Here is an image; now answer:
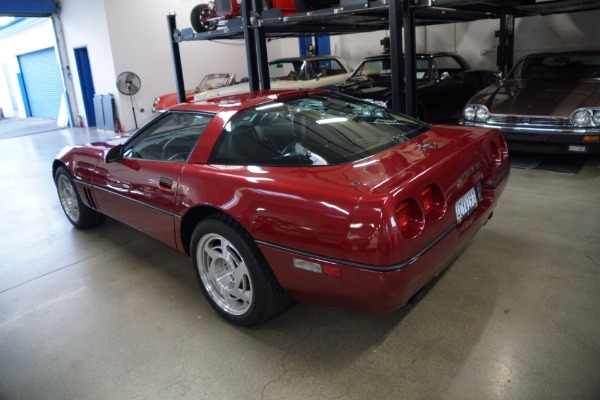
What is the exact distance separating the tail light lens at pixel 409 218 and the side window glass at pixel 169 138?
1.38 meters

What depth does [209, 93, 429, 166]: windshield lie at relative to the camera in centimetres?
236

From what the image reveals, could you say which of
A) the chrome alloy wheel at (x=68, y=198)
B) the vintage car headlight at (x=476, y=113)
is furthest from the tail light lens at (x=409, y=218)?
the vintage car headlight at (x=476, y=113)

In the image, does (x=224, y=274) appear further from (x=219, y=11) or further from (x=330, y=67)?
(x=330, y=67)

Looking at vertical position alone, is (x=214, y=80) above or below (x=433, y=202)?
above

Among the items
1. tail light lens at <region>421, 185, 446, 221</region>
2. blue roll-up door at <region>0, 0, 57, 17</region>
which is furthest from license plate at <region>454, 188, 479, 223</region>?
blue roll-up door at <region>0, 0, 57, 17</region>

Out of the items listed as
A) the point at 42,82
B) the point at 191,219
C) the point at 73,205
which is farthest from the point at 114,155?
the point at 42,82

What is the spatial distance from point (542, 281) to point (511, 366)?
0.93 meters

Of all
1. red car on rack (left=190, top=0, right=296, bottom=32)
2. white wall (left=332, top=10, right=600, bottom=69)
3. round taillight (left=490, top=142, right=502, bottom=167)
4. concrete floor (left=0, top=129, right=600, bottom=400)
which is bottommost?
concrete floor (left=0, top=129, right=600, bottom=400)

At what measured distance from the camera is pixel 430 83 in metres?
7.38

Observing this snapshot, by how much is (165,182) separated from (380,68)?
6.33 meters

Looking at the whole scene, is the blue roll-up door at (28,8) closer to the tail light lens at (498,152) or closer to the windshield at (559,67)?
the windshield at (559,67)

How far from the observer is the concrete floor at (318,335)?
2.04m

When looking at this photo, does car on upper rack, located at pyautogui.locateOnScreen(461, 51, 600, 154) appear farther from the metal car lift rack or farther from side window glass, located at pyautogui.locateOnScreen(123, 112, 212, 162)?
side window glass, located at pyautogui.locateOnScreen(123, 112, 212, 162)

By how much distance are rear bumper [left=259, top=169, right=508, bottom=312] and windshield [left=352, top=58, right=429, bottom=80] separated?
5.92 meters
